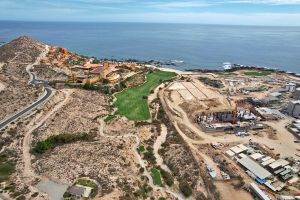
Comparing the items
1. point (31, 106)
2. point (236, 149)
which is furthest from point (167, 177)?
point (31, 106)

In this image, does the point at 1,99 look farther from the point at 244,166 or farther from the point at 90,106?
the point at 244,166

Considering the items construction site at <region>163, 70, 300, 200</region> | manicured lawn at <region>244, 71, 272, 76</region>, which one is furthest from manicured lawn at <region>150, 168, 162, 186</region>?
manicured lawn at <region>244, 71, 272, 76</region>

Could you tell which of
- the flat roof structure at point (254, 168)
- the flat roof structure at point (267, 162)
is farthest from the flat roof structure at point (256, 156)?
the flat roof structure at point (267, 162)

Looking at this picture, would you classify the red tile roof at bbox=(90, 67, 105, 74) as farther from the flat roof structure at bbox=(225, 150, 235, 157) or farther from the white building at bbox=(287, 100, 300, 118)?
the white building at bbox=(287, 100, 300, 118)

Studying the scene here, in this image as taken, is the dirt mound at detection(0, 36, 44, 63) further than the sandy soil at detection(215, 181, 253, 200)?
Yes

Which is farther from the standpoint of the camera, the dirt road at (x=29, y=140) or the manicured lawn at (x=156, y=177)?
the manicured lawn at (x=156, y=177)

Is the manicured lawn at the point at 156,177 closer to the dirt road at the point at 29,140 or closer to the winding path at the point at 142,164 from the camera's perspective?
the winding path at the point at 142,164
